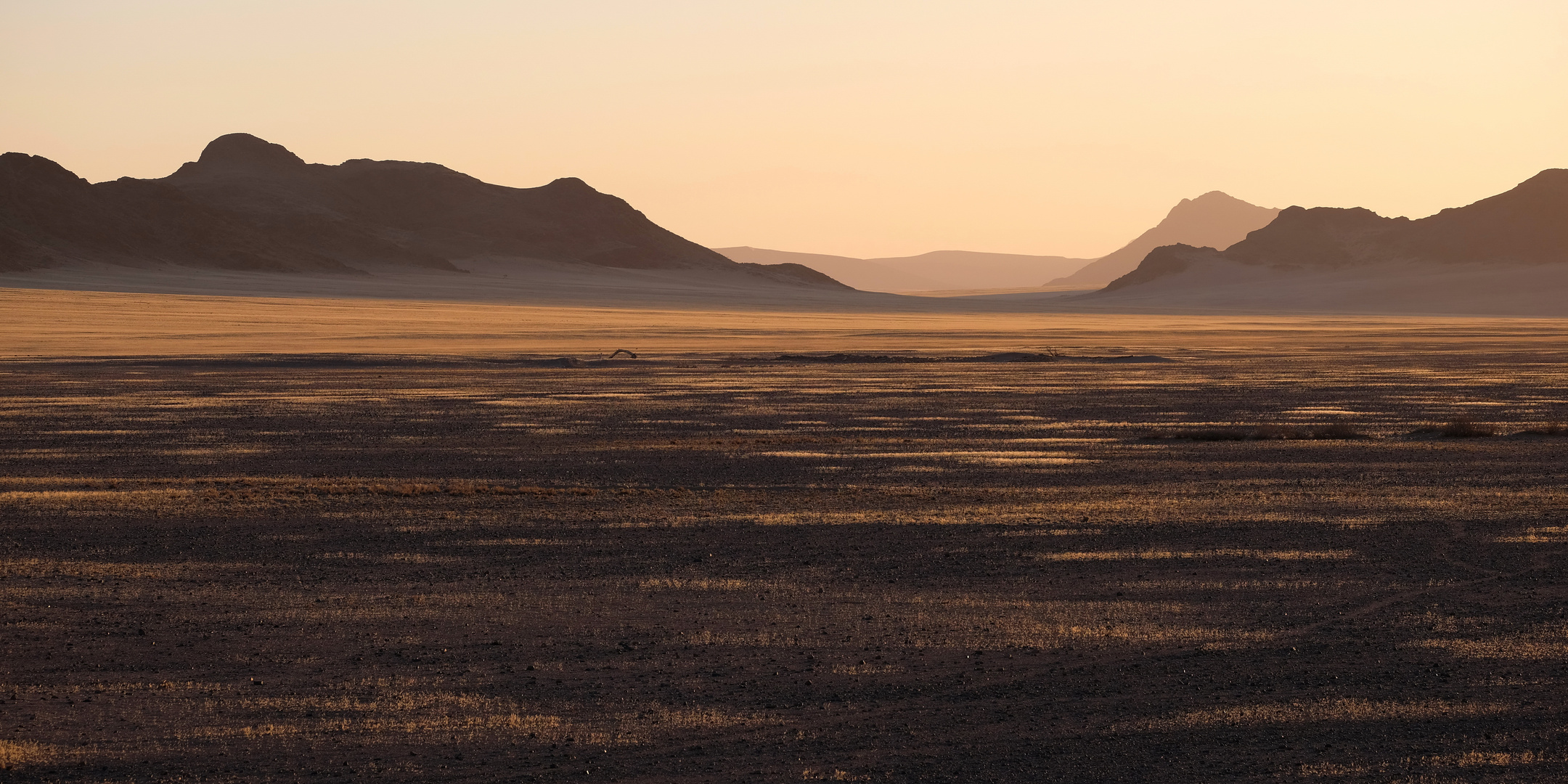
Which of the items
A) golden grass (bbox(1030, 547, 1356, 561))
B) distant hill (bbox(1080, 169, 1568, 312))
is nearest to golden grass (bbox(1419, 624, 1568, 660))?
golden grass (bbox(1030, 547, 1356, 561))

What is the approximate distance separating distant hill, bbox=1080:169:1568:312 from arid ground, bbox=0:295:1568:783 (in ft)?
454

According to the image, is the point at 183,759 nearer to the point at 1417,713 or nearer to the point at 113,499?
the point at 1417,713

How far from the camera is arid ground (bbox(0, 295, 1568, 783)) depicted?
7.86 m

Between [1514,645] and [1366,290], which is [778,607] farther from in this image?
[1366,290]

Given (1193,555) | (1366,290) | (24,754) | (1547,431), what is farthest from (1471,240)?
(24,754)

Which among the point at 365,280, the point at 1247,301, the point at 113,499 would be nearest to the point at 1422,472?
the point at 113,499

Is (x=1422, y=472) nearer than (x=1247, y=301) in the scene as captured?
Yes

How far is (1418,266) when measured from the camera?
184 m

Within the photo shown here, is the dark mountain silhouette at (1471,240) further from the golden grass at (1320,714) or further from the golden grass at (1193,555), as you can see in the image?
the golden grass at (1320,714)

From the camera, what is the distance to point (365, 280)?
137000mm

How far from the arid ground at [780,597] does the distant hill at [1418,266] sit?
454 feet

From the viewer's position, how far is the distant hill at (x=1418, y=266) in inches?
6043

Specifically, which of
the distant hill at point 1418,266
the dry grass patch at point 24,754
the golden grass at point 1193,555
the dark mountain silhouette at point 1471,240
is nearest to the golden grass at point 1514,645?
the golden grass at point 1193,555

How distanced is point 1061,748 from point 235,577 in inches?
291
